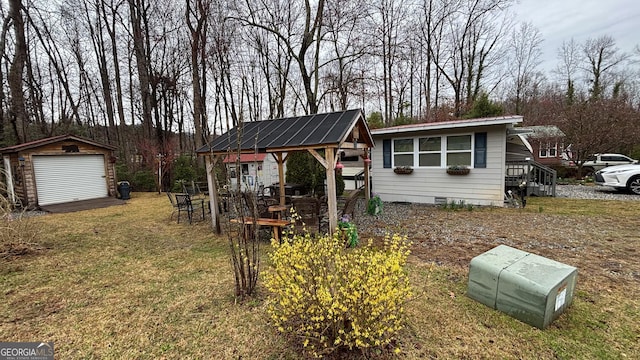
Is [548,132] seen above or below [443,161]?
above

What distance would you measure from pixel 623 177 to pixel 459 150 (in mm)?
6786

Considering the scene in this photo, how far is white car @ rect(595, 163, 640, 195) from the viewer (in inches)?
384

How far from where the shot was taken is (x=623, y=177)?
988 cm

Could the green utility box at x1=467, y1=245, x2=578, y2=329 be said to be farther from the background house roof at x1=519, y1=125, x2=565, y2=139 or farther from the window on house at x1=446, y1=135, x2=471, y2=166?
the background house roof at x1=519, y1=125, x2=565, y2=139

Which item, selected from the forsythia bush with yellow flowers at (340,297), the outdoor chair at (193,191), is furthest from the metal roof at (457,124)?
the outdoor chair at (193,191)

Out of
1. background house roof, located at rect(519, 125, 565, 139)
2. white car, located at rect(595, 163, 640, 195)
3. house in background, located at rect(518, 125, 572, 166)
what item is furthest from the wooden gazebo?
background house roof, located at rect(519, 125, 565, 139)

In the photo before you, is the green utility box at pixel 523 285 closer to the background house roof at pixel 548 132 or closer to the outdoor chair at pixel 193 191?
the outdoor chair at pixel 193 191

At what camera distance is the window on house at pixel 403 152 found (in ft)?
30.7

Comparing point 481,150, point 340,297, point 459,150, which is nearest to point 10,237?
point 340,297

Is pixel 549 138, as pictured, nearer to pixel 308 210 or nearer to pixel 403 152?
pixel 403 152

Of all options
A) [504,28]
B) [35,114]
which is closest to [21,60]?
[35,114]

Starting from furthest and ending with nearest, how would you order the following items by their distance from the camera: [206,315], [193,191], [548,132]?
[548,132] → [193,191] → [206,315]

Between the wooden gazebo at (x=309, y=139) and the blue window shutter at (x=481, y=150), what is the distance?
3.39 meters

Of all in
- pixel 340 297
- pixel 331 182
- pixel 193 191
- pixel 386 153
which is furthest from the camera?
pixel 193 191
